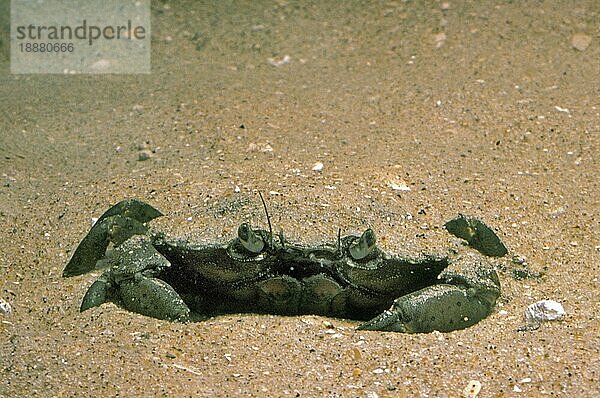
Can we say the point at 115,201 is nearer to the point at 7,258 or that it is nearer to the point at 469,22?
the point at 7,258

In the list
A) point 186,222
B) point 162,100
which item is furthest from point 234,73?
point 186,222

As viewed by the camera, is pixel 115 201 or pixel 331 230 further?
pixel 115 201

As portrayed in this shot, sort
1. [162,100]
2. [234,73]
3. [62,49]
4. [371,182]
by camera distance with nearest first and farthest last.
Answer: [371,182] < [162,100] < [234,73] < [62,49]

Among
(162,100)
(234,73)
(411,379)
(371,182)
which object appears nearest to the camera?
(411,379)

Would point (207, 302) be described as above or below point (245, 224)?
below

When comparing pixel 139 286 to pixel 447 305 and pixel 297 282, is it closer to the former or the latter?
pixel 297 282

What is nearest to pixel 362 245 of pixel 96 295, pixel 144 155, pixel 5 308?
pixel 96 295

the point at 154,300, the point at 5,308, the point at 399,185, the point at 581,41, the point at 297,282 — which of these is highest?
the point at 581,41
